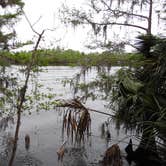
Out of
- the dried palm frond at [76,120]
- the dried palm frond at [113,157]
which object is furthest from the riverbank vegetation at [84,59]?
the dried palm frond at [113,157]

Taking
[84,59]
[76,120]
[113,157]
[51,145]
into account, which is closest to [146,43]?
[84,59]

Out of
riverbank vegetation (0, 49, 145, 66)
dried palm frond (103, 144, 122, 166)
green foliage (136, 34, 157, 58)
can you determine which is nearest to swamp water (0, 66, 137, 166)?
riverbank vegetation (0, 49, 145, 66)

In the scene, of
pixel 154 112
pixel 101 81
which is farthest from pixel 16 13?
pixel 154 112

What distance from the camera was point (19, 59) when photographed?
10.4m

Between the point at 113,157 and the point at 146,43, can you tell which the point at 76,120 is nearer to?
the point at 113,157

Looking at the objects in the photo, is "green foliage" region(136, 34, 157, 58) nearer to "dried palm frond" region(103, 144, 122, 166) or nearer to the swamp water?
the swamp water

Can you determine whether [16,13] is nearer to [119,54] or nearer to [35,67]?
[35,67]

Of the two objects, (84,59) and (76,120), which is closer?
(76,120)

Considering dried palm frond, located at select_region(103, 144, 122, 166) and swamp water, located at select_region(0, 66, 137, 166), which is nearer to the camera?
dried palm frond, located at select_region(103, 144, 122, 166)

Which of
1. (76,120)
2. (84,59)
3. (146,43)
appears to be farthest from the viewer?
(84,59)

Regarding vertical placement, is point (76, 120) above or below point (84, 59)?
below

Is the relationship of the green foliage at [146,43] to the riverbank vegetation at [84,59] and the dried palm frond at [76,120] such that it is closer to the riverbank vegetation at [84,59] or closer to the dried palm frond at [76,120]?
the riverbank vegetation at [84,59]

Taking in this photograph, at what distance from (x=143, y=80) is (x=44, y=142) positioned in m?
6.22

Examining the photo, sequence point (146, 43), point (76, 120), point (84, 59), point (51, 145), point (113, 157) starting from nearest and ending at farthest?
point (113, 157) → point (76, 120) → point (146, 43) → point (84, 59) → point (51, 145)
